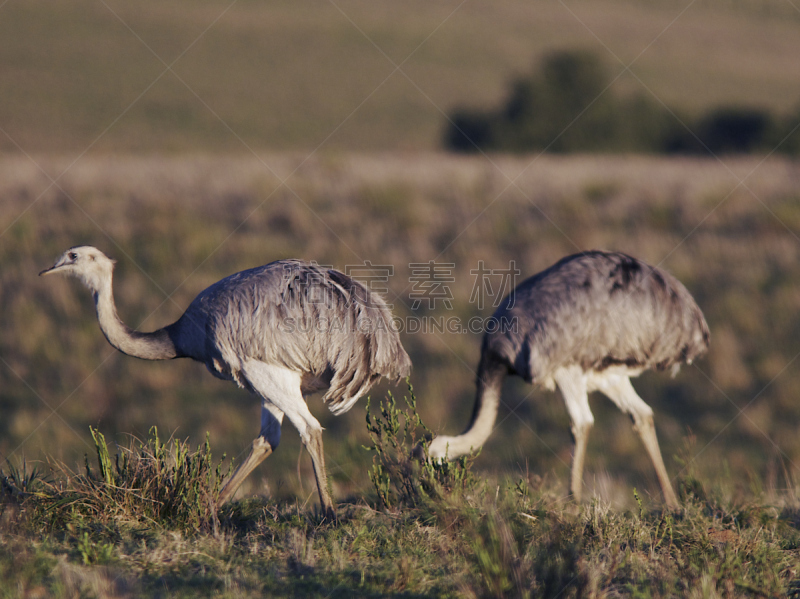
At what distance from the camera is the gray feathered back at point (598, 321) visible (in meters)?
5.74

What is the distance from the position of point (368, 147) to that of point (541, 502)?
34.9 metres

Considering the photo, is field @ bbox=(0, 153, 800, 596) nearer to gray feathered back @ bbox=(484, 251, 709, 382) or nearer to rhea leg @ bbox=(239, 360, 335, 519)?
rhea leg @ bbox=(239, 360, 335, 519)

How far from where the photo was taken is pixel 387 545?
436 cm

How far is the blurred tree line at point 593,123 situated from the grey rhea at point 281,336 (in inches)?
895

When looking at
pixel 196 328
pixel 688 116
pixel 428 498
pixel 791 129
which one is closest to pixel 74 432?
pixel 196 328

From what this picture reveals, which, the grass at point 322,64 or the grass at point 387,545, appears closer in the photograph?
the grass at point 387,545

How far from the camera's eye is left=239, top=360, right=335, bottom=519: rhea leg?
4.68m

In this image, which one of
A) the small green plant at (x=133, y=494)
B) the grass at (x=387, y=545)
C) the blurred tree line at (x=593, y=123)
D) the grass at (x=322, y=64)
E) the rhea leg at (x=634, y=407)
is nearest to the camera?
the grass at (x=387, y=545)

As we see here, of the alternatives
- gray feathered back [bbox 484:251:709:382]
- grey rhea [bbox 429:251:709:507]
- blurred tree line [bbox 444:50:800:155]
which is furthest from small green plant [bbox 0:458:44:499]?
blurred tree line [bbox 444:50:800:155]

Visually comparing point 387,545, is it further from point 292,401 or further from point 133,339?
point 133,339

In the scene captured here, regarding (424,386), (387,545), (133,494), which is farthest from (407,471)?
(424,386)

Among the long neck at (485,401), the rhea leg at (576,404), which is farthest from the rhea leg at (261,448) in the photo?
the rhea leg at (576,404)

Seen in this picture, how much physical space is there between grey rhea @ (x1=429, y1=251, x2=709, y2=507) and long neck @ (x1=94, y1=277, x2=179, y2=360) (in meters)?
1.85

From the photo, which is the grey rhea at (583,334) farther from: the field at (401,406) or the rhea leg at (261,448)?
the rhea leg at (261,448)
